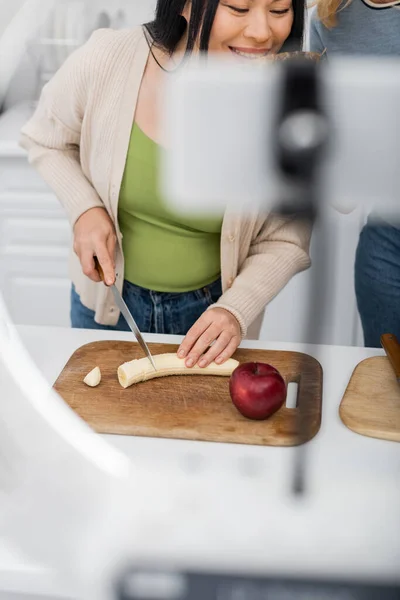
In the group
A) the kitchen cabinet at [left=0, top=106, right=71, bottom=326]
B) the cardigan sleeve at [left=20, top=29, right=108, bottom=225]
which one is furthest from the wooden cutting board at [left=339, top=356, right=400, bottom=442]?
the kitchen cabinet at [left=0, top=106, right=71, bottom=326]

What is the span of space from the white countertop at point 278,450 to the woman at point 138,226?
1.7 inches

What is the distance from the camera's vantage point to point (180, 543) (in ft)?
0.85

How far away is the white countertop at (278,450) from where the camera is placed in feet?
1.05

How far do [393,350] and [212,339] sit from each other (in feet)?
0.43

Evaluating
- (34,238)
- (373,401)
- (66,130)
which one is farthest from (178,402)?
(34,238)

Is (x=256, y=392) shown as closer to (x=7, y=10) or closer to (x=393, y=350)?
(x=393, y=350)

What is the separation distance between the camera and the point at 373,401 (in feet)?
1.66

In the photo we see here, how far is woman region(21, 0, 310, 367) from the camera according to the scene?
0.54 meters

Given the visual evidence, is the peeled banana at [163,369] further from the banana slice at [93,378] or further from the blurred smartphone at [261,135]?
the blurred smartphone at [261,135]

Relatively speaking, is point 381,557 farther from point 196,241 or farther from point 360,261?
point 360,261

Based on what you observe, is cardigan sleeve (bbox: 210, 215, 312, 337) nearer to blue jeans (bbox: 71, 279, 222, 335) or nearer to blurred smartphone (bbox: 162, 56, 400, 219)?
blue jeans (bbox: 71, 279, 222, 335)

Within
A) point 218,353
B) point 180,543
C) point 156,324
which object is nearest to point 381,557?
point 180,543

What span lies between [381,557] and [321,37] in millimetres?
173

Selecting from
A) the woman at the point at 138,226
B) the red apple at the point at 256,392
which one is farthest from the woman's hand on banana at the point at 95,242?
the red apple at the point at 256,392
